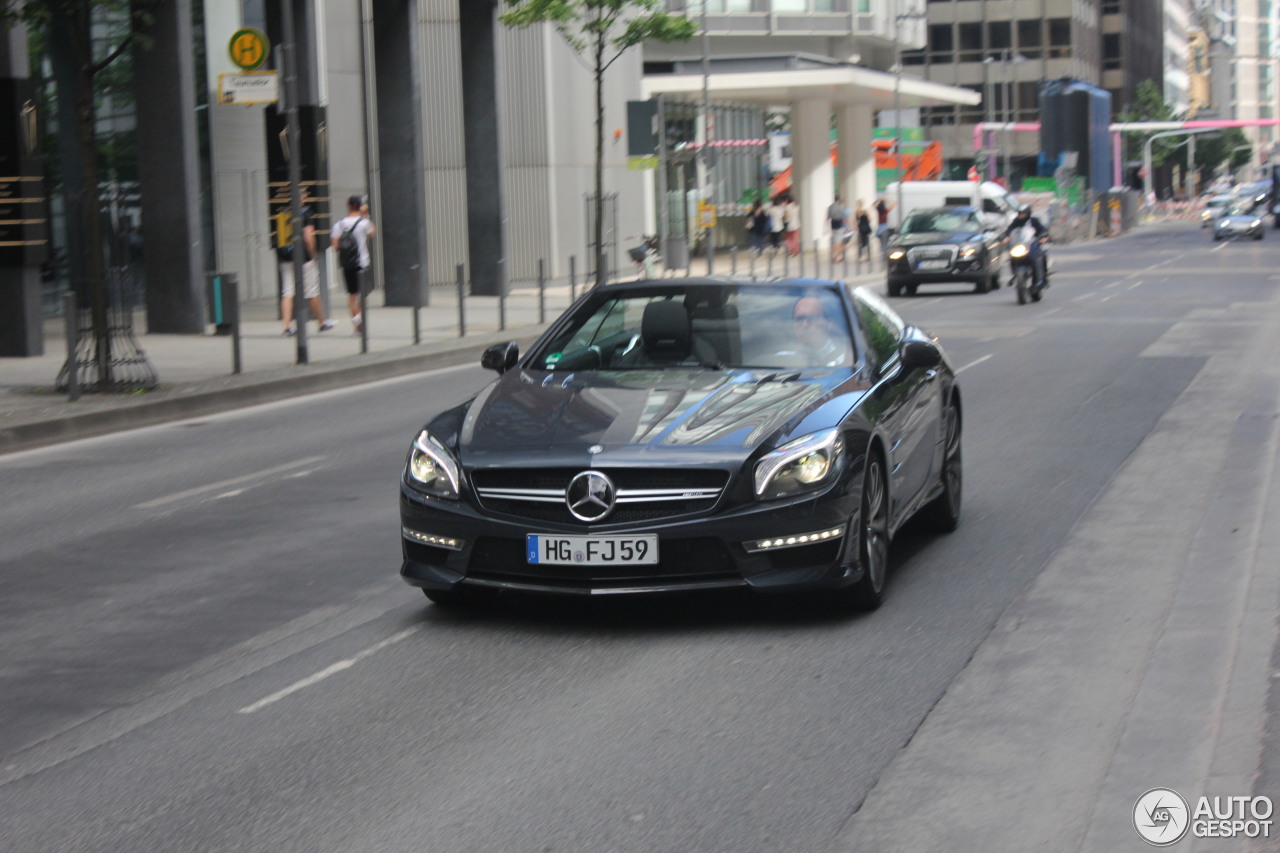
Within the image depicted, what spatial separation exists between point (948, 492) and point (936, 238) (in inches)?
1007

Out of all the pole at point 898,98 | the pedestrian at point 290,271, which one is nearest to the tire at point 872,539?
the pedestrian at point 290,271

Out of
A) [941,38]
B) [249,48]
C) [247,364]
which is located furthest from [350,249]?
[941,38]

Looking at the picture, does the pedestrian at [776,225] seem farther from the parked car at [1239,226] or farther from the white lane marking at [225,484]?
the white lane marking at [225,484]

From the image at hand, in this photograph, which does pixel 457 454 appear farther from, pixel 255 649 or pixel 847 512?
pixel 847 512

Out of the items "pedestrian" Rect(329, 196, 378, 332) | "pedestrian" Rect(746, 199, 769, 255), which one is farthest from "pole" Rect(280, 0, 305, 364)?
"pedestrian" Rect(746, 199, 769, 255)

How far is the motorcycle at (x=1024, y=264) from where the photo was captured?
29781mm

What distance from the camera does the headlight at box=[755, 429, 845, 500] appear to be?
6820 mm

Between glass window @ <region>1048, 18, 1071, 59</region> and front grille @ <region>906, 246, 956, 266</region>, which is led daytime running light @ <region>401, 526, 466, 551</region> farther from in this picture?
glass window @ <region>1048, 18, 1071, 59</region>

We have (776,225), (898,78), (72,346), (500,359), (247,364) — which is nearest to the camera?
(500,359)

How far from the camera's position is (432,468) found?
283 inches

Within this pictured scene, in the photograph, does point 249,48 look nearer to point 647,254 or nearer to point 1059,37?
point 647,254

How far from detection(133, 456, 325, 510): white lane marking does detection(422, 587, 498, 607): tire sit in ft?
13.1

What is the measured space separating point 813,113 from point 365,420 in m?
50.5

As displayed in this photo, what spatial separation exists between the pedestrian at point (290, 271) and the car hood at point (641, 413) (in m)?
16.8
